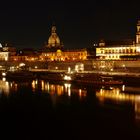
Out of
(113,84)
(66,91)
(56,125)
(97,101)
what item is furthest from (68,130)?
(113,84)

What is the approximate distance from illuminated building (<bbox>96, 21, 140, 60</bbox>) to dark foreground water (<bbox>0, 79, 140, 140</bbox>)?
74.6 ft

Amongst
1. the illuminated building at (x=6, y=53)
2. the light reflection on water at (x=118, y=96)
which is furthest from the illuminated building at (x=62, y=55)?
the light reflection on water at (x=118, y=96)

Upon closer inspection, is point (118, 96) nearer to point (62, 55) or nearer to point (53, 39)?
point (62, 55)

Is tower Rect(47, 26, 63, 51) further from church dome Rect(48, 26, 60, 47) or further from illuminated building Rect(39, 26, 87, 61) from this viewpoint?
illuminated building Rect(39, 26, 87, 61)

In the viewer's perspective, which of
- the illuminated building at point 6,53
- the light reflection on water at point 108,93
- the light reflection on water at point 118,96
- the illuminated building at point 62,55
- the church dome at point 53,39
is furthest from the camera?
the church dome at point 53,39

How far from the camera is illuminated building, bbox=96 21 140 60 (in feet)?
166

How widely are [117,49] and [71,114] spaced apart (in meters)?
33.9

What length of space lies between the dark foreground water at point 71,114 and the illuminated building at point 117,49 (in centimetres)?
2275

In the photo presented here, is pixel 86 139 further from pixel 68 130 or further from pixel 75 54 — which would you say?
pixel 75 54

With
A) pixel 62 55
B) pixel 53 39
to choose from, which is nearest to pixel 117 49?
pixel 62 55

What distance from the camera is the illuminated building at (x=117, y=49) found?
5072cm

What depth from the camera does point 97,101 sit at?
23.6m

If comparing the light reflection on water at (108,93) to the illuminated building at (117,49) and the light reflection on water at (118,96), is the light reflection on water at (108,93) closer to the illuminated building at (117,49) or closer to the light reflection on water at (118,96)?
the light reflection on water at (118,96)

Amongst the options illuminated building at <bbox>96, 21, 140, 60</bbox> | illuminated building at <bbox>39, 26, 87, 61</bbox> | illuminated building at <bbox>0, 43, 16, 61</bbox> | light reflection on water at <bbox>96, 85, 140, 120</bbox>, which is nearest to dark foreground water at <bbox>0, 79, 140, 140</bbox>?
light reflection on water at <bbox>96, 85, 140, 120</bbox>
